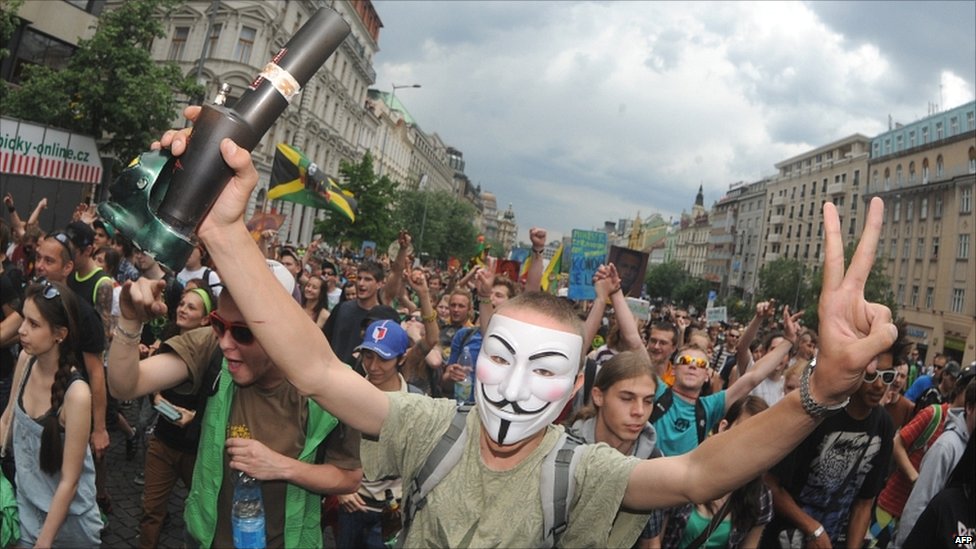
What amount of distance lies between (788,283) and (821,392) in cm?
5456

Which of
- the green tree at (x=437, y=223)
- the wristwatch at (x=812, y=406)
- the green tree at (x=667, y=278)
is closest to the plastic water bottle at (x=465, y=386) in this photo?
the wristwatch at (x=812, y=406)

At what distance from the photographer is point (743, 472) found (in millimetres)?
1632

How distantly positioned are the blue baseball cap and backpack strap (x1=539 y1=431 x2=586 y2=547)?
6.59 ft

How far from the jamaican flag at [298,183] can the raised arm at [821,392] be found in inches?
436

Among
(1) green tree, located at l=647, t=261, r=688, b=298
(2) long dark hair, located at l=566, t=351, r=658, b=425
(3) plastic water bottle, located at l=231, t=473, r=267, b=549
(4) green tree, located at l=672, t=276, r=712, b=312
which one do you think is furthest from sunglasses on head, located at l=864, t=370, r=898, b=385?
(1) green tree, located at l=647, t=261, r=688, b=298

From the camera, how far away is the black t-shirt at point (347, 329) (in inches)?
236

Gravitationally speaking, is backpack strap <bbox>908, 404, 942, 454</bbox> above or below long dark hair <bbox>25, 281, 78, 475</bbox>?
above

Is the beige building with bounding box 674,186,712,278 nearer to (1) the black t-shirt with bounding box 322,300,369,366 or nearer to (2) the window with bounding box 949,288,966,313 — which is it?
(2) the window with bounding box 949,288,966,313

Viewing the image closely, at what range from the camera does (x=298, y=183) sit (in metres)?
12.4

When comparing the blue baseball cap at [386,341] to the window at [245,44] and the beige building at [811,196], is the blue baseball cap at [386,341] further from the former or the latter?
the beige building at [811,196]

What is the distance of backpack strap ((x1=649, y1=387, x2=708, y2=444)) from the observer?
161 inches

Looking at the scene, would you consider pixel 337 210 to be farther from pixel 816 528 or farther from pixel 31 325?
pixel 816 528

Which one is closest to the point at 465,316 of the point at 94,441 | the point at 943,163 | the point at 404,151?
the point at 94,441

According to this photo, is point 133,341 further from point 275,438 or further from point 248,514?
point 248,514
